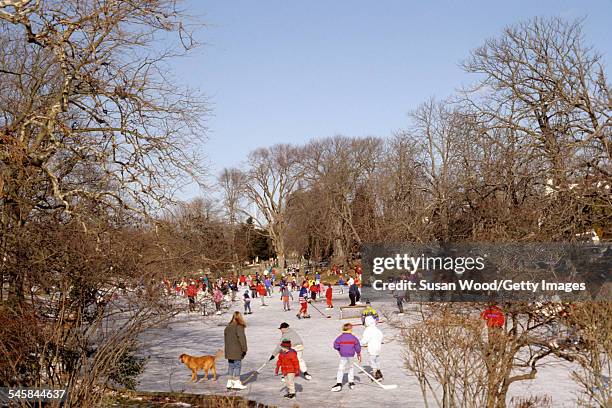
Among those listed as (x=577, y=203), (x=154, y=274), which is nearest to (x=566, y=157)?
(x=577, y=203)

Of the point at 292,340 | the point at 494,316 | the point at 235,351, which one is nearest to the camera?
the point at 494,316

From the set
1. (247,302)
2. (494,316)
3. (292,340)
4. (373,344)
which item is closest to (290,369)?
(292,340)

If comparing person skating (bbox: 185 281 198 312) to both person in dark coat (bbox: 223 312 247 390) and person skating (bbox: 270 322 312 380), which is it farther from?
person skating (bbox: 270 322 312 380)

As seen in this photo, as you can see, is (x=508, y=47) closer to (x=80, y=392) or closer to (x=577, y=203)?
(x=577, y=203)

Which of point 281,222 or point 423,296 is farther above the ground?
point 281,222

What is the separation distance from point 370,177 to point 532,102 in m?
43.6

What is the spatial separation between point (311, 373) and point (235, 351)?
7.81 feet

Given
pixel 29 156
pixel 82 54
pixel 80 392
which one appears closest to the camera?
pixel 80 392

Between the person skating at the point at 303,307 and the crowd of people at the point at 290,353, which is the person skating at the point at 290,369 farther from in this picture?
the person skating at the point at 303,307

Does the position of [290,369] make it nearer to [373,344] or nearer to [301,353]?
[301,353]

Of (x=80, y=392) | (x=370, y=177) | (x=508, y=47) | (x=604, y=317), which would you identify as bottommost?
(x=80, y=392)

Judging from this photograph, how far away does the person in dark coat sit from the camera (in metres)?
12.8

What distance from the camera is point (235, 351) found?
12.8 meters

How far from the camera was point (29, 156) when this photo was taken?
8914 millimetres
